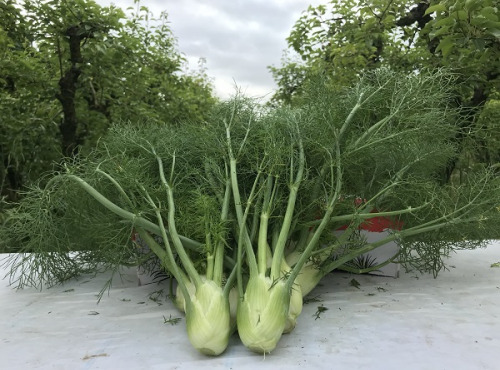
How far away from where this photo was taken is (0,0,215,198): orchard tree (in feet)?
12.2

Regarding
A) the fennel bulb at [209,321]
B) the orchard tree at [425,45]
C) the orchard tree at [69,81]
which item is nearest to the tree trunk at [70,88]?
the orchard tree at [69,81]

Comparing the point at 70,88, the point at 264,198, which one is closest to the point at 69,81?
the point at 70,88

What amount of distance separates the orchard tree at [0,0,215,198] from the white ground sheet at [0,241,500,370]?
227 cm

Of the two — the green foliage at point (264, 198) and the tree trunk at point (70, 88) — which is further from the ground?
the tree trunk at point (70, 88)

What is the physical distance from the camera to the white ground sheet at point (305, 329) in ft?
4.13

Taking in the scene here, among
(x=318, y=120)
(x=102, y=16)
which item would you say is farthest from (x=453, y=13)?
(x=102, y=16)

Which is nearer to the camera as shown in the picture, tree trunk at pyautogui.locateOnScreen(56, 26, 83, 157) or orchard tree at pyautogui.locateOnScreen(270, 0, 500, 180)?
orchard tree at pyautogui.locateOnScreen(270, 0, 500, 180)

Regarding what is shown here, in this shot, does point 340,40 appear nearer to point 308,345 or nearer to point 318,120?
point 318,120

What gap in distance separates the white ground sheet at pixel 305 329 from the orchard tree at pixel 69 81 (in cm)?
227

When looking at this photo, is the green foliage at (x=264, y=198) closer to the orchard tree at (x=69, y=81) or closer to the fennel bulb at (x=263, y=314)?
the fennel bulb at (x=263, y=314)

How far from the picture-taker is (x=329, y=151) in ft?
5.59

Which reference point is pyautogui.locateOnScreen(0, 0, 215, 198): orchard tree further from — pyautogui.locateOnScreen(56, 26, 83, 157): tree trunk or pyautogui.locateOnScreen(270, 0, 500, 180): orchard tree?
pyautogui.locateOnScreen(270, 0, 500, 180): orchard tree

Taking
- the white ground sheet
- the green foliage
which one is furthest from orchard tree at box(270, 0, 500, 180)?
the white ground sheet

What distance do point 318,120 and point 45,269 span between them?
1.39 meters
